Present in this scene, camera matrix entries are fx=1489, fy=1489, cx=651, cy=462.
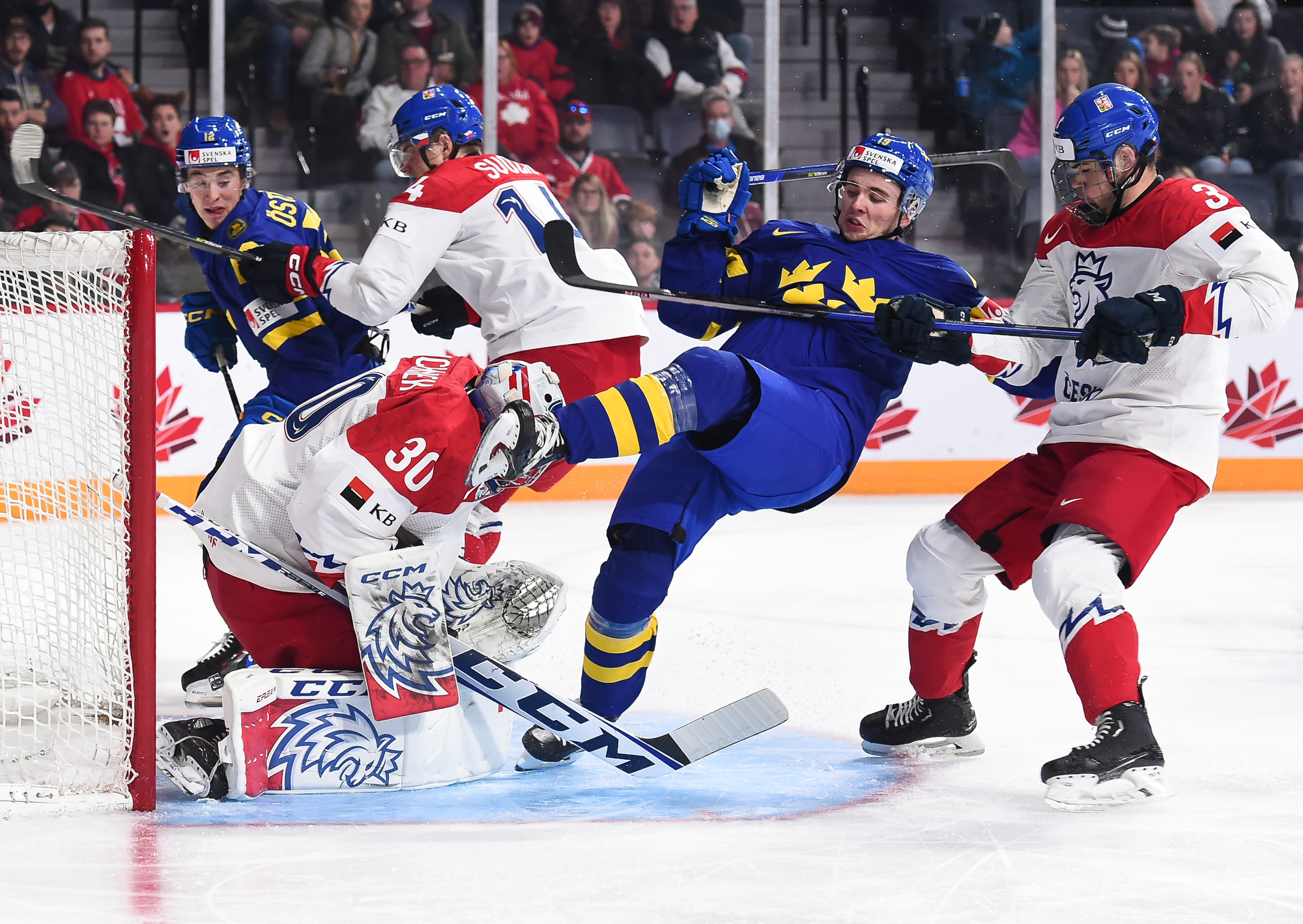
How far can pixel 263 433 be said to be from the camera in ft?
7.81

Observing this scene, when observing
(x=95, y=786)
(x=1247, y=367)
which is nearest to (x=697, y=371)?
(x=95, y=786)

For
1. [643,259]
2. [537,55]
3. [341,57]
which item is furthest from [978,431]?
[341,57]

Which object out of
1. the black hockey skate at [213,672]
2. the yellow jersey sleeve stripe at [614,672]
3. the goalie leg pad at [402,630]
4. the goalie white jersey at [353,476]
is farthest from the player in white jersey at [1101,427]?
the black hockey skate at [213,672]

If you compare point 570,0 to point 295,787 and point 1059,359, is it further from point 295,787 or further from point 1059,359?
point 295,787

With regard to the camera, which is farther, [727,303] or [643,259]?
Result: [643,259]

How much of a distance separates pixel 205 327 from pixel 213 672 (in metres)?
0.93

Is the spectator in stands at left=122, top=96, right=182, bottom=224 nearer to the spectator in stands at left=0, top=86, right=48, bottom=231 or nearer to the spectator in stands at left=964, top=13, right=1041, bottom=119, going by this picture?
the spectator in stands at left=0, top=86, right=48, bottom=231

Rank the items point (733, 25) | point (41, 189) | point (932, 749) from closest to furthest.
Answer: point (932, 749)
point (41, 189)
point (733, 25)

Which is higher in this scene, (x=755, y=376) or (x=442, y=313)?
(x=442, y=313)

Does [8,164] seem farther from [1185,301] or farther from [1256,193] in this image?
[1256,193]

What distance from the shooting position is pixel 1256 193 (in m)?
7.12

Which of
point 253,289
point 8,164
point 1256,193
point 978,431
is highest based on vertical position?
point 8,164

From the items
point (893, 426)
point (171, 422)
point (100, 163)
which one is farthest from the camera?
point (893, 426)

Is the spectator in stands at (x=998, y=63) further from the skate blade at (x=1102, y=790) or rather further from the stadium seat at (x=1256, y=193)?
the skate blade at (x=1102, y=790)
